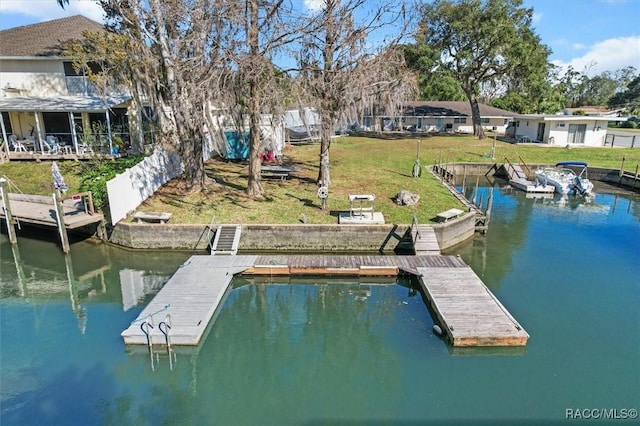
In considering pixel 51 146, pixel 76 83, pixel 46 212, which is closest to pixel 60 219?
pixel 46 212

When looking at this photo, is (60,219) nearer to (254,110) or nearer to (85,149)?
(254,110)

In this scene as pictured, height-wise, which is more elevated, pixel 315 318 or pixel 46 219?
pixel 46 219

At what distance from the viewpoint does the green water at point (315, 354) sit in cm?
755

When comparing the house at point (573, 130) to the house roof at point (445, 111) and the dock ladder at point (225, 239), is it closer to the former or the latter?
the house roof at point (445, 111)

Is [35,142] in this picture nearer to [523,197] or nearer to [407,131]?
[523,197]

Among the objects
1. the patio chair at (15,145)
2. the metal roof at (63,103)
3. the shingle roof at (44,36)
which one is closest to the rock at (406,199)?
the metal roof at (63,103)

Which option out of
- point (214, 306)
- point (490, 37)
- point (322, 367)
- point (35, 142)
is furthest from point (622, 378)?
point (490, 37)

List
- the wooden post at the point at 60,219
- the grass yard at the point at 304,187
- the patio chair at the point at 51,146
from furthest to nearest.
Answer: the patio chair at the point at 51,146 < the grass yard at the point at 304,187 < the wooden post at the point at 60,219

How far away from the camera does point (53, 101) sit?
2130 cm

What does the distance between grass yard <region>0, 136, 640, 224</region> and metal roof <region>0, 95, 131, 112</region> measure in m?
2.73

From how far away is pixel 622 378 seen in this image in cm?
830

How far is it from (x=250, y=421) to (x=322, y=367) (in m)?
2.00

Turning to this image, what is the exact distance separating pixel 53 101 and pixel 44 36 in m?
5.22

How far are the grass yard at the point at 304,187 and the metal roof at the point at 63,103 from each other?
273cm
